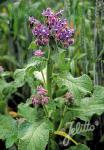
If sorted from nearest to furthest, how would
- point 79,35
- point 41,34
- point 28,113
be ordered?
point 41,34 < point 28,113 < point 79,35

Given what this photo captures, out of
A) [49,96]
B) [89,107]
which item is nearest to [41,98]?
[49,96]

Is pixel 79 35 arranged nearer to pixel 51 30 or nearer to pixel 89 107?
pixel 89 107

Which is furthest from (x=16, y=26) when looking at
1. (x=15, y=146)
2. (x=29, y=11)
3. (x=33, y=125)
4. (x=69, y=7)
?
(x=33, y=125)

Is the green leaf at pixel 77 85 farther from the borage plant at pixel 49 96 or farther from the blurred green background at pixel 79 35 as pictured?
the blurred green background at pixel 79 35

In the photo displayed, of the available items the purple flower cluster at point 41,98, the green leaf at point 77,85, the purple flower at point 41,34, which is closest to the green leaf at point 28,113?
the purple flower cluster at point 41,98

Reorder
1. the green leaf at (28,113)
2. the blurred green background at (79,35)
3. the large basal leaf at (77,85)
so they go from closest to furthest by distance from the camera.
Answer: the large basal leaf at (77,85) → the green leaf at (28,113) → the blurred green background at (79,35)
